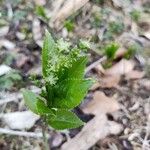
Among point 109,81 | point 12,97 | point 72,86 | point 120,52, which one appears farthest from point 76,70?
point 120,52

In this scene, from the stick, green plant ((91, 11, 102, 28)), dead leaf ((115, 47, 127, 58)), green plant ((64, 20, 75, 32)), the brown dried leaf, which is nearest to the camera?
the stick

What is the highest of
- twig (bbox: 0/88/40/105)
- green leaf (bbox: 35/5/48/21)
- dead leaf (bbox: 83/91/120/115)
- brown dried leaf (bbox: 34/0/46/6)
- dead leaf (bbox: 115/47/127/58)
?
brown dried leaf (bbox: 34/0/46/6)

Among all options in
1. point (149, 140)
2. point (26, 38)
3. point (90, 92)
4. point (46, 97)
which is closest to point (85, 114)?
point (90, 92)

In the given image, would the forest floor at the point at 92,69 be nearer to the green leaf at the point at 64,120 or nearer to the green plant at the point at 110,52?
the green plant at the point at 110,52

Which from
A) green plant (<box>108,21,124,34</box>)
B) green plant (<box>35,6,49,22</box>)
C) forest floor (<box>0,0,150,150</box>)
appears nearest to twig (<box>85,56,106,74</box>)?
forest floor (<box>0,0,150,150</box>)

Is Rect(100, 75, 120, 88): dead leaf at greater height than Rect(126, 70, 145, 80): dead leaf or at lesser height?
lesser

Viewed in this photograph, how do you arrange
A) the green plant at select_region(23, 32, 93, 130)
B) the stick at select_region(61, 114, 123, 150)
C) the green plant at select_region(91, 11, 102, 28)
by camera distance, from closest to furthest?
the green plant at select_region(23, 32, 93, 130), the stick at select_region(61, 114, 123, 150), the green plant at select_region(91, 11, 102, 28)

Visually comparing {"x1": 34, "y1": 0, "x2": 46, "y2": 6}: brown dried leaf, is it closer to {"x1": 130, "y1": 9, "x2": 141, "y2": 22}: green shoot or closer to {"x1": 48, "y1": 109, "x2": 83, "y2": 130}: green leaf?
{"x1": 130, "y1": 9, "x2": 141, "y2": 22}: green shoot
